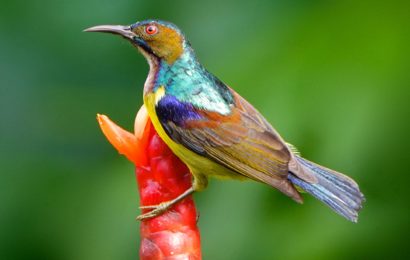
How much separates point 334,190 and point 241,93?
1.09m

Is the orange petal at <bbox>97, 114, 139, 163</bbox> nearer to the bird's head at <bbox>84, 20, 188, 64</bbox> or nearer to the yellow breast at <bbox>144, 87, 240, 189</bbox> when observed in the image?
the yellow breast at <bbox>144, 87, 240, 189</bbox>

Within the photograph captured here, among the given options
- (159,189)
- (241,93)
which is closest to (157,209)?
(159,189)

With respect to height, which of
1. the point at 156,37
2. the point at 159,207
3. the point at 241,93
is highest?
the point at 156,37

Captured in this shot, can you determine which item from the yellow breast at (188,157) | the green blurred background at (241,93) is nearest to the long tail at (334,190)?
Answer: the yellow breast at (188,157)

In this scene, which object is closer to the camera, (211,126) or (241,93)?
(211,126)

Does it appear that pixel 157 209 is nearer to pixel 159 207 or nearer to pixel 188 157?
pixel 159 207

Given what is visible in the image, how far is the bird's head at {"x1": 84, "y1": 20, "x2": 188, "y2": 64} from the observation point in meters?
3.68

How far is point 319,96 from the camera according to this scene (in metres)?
4.57

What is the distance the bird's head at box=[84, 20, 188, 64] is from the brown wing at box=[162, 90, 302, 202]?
0.27m

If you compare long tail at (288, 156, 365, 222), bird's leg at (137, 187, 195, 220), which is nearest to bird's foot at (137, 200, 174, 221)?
bird's leg at (137, 187, 195, 220)

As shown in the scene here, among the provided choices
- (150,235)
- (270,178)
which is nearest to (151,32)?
(270,178)

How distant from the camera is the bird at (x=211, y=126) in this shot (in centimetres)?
367

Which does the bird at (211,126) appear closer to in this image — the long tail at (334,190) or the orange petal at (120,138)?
the long tail at (334,190)

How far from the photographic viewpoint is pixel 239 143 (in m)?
3.78
